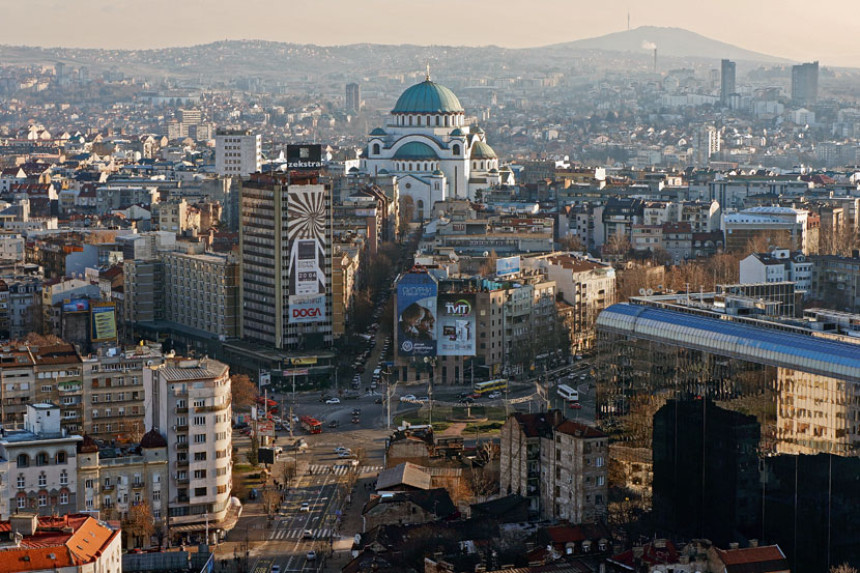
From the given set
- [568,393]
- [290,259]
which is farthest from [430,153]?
[568,393]

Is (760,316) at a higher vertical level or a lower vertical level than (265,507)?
higher

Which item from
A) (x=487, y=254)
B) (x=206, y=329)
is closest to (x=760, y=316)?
(x=206, y=329)

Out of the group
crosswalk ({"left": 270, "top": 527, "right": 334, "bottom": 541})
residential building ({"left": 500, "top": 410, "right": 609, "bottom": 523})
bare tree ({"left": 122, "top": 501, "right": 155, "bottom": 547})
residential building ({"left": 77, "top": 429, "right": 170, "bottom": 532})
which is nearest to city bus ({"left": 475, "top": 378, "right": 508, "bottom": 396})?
residential building ({"left": 500, "top": 410, "right": 609, "bottom": 523})

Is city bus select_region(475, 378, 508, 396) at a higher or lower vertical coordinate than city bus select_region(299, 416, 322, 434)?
higher

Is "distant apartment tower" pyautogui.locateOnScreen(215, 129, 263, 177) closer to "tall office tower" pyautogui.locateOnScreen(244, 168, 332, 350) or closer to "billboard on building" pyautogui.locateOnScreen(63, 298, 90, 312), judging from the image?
"billboard on building" pyautogui.locateOnScreen(63, 298, 90, 312)

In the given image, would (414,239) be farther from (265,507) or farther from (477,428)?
(265,507)

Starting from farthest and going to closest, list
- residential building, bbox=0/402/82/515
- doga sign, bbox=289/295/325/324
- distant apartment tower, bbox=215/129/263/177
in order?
1. distant apartment tower, bbox=215/129/263/177
2. doga sign, bbox=289/295/325/324
3. residential building, bbox=0/402/82/515
